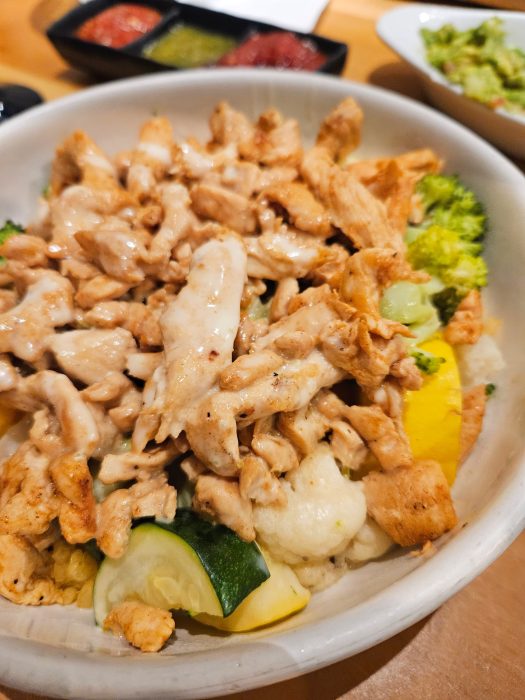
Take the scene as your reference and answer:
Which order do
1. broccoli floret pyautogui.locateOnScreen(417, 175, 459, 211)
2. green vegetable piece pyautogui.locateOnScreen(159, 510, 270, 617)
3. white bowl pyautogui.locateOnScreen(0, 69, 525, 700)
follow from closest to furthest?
white bowl pyautogui.locateOnScreen(0, 69, 525, 700) < green vegetable piece pyautogui.locateOnScreen(159, 510, 270, 617) < broccoli floret pyautogui.locateOnScreen(417, 175, 459, 211)

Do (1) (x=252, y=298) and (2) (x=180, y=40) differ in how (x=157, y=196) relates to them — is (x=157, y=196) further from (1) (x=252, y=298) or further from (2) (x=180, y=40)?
(2) (x=180, y=40)

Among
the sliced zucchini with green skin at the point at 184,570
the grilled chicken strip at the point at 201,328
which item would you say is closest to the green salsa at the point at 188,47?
the grilled chicken strip at the point at 201,328

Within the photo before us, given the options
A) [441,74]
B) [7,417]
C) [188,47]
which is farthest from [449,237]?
[188,47]

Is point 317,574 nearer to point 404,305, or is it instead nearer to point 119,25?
point 404,305

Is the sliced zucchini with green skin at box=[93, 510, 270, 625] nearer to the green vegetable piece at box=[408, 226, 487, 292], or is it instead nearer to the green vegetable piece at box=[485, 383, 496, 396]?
the green vegetable piece at box=[485, 383, 496, 396]

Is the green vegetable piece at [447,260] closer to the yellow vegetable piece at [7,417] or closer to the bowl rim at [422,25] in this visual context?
the bowl rim at [422,25]

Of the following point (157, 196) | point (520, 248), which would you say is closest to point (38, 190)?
point (157, 196)

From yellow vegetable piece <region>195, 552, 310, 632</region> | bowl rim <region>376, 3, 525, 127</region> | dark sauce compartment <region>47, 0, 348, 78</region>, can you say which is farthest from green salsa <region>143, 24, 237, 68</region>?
yellow vegetable piece <region>195, 552, 310, 632</region>
